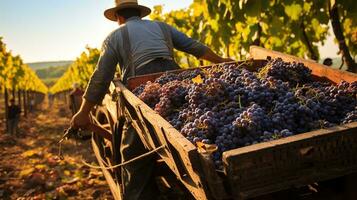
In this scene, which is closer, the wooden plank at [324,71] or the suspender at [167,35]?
the wooden plank at [324,71]

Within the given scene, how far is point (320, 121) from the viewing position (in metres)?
2.04

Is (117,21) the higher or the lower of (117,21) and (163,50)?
the higher

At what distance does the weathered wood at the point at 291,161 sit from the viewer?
1.65 m

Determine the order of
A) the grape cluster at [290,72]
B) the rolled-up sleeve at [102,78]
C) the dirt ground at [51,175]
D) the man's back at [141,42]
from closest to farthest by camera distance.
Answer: the grape cluster at [290,72] → the rolled-up sleeve at [102,78] → the man's back at [141,42] → the dirt ground at [51,175]

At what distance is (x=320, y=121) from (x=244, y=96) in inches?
22.6

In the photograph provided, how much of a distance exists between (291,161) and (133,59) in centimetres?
260

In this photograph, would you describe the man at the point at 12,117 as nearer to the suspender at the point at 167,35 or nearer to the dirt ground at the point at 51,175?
the dirt ground at the point at 51,175

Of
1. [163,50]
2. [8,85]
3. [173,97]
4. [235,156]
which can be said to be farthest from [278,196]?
[8,85]

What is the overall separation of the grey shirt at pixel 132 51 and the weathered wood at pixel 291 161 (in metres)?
2.33

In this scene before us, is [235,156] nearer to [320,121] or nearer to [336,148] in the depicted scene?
[336,148]

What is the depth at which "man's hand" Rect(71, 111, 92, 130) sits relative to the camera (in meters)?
3.83

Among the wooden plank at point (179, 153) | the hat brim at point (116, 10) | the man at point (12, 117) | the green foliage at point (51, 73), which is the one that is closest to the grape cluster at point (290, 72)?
the wooden plank at point (179, 153)

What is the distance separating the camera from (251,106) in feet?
7.37

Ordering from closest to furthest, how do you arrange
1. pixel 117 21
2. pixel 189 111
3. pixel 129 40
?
pixel 189 111, pixel 129 40, pixel 117 21
